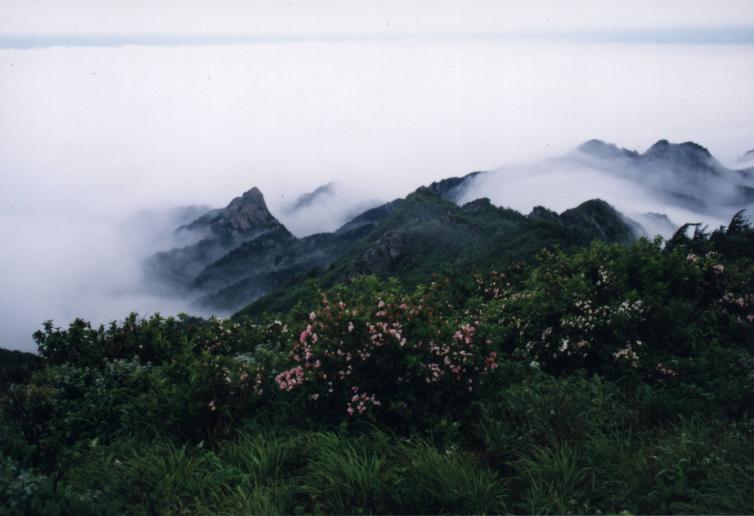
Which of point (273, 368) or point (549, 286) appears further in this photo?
point (549, 286)

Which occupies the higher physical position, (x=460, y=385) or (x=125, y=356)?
(x=125, y=356)

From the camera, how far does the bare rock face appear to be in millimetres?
59719

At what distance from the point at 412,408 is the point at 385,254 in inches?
2214

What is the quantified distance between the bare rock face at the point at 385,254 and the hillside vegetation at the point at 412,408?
51650 millimetres

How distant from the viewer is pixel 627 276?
7105 mm

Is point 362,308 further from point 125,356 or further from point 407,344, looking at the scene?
point 125,356

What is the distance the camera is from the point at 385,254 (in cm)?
6109

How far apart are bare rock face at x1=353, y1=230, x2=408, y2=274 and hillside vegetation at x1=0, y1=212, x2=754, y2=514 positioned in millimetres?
51650

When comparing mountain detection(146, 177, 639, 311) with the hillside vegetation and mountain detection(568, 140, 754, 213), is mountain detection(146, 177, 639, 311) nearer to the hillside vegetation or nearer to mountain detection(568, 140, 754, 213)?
mountain detection(568, 140, 754, 213)

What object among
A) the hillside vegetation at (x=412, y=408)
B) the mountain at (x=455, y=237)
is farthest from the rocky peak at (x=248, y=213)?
the hillside vegetation at (x=412, y=408)

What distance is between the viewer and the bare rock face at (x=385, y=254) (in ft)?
196

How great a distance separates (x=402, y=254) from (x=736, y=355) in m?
54.6

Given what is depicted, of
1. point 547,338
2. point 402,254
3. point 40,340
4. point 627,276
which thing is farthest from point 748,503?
point 402,254

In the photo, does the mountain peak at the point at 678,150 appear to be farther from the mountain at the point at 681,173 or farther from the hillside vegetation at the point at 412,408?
the hillside vegetation at the point at 412,408
